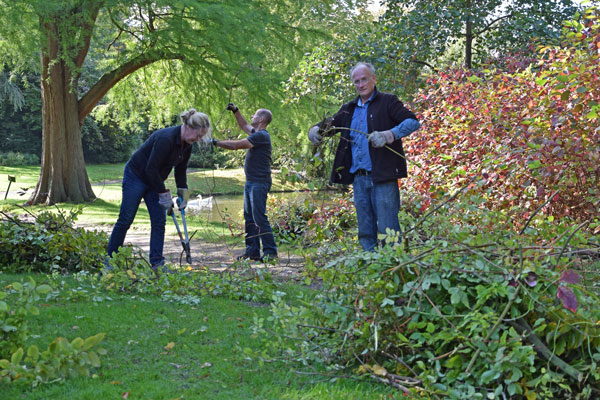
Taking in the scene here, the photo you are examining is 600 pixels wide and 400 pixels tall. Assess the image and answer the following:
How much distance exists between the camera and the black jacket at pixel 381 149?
4770 mm

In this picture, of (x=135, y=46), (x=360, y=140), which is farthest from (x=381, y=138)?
(x=135, y=46)

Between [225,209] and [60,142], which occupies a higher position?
[60,142]

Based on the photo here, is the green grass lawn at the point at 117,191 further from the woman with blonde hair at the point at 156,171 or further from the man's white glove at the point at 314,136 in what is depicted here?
Answer: the man's white glove at the point at 314,136

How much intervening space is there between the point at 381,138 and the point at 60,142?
46.2ft

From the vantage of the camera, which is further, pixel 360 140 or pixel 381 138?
pixel 360 140

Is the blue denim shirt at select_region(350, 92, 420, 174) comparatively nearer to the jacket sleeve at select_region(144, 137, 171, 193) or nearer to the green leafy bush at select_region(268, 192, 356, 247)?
the jacket sleeve at select_region(144, 137, 171, 193)

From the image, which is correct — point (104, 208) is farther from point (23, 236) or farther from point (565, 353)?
point (565, 353)


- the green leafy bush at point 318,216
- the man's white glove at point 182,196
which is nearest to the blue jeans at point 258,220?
the green leafy bush at point 318,216

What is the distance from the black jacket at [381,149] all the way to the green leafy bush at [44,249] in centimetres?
292

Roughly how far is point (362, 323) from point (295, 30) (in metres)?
12.7

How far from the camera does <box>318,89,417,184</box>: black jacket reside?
4770 mm

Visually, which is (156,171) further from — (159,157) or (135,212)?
(135,212)

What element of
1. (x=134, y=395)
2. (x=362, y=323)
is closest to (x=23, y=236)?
(x=134, y=395)

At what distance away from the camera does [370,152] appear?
4.81 meters
